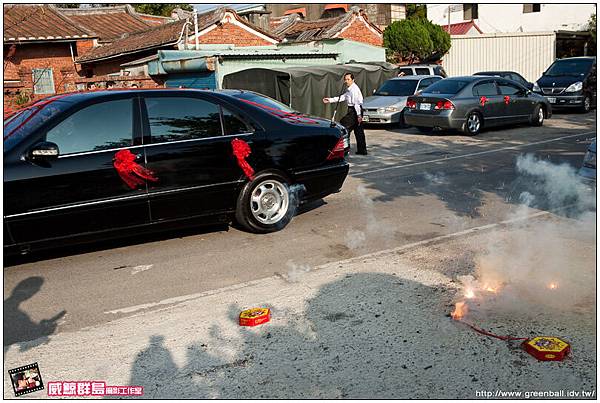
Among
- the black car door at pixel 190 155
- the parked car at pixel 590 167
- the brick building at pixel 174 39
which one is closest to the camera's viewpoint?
the black car door at pixel 190 155

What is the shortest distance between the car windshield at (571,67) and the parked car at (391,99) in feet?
18.0

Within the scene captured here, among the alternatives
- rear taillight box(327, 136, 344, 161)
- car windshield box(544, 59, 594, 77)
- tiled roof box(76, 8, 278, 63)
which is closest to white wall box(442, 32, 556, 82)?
car windshield box(544, 59, 594, 77)

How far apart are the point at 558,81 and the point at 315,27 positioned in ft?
50.5

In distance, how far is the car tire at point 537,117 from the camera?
1662cm

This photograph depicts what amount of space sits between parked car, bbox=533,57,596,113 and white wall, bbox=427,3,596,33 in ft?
59.0

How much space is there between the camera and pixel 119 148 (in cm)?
599

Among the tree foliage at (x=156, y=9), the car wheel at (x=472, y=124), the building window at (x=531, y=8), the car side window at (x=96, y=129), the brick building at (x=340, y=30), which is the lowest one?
the car wheel at (x=472, y=124)

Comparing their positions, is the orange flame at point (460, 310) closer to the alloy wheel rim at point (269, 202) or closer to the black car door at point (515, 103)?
the alloy wheel rim at point (269, 202)

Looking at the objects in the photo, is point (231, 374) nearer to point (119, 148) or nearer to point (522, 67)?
point (119, 148)

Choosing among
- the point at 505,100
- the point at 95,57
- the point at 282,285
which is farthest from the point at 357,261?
the point at 95,57

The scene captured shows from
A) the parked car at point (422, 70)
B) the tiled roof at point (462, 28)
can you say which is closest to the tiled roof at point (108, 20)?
the parked car at point (422, 70)

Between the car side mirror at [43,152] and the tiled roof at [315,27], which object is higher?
the tiled roof at [315,27]

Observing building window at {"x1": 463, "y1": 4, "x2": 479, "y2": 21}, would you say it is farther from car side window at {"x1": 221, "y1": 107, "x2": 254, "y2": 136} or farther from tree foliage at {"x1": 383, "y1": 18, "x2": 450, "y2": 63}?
car side window at {"x1": 221, "y1": 107, "x2": 254, "y2": 136}

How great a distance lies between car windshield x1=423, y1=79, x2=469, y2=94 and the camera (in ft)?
50.7
